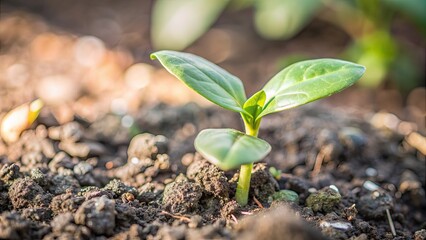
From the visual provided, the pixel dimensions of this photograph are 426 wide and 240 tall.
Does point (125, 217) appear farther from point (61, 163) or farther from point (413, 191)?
point (413, 191)

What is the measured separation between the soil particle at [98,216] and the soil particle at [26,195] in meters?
0.17

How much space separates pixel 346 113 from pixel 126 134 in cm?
96

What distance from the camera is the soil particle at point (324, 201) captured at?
1.40 metres

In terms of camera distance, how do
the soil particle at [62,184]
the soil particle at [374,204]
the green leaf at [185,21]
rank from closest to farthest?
the soil particle at [62,184] → the soil particle at [374,204] → the green leaf at [185,21]

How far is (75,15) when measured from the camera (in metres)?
3.59

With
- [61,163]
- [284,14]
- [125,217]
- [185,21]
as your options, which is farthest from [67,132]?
[284,14]

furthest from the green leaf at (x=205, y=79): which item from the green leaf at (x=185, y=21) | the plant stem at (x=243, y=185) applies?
the green leaf at (x=185, y=21)

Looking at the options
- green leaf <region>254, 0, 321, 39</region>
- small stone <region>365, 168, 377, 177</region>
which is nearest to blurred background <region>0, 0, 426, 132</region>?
green leaf <region>254, 0, 321, 39</region>

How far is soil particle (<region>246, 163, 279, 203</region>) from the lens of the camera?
1398 mm

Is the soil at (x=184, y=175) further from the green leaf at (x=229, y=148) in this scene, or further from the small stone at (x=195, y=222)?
the green leaf at (x=229, y=148)

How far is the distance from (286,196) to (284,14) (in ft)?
5.12

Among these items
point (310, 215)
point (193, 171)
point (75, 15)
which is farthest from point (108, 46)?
point (310, 215)

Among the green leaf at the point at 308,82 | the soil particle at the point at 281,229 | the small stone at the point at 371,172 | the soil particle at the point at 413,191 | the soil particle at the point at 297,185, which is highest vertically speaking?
the green leaf at the point at 308,82

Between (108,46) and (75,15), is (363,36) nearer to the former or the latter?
(108,46)
